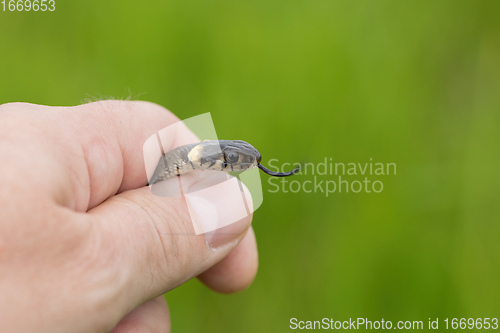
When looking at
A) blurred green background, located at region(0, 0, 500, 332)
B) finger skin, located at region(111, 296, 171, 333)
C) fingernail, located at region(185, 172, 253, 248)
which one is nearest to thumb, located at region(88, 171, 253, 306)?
fingernail, located at region(185, 172, 253, 248)

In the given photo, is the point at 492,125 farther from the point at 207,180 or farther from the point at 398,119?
the point at 207,180

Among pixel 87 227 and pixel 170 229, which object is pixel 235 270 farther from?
pixel 87 227

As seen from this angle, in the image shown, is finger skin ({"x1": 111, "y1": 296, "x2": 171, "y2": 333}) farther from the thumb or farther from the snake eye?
the snake eye

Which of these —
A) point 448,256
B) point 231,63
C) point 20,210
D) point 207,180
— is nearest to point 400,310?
point 448,256

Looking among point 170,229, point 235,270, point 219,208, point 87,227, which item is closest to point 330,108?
point 235,270

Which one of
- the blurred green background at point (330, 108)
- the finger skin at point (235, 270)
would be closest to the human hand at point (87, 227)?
the finger skin at point (235, 270)

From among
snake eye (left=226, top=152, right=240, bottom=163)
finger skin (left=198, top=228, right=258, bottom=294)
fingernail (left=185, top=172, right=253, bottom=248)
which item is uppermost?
snake eye (left=226, top=152, right=240, bottom=163)

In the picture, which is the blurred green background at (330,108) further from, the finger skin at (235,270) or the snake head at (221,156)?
the snake head at (221,156)
